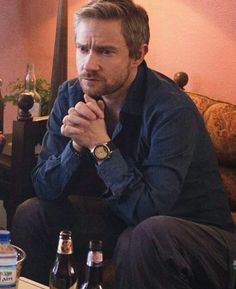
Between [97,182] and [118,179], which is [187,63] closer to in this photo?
[97,182]

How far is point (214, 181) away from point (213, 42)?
88 centimetres

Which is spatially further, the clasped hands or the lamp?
the lamp

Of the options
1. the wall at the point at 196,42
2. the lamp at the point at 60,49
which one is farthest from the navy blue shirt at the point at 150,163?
the wall at the point at 196,42

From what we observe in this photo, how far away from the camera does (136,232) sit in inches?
53.4

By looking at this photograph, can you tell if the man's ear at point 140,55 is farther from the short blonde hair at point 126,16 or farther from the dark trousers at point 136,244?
the dark trousers at point 136,244

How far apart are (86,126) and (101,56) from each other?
0.20m

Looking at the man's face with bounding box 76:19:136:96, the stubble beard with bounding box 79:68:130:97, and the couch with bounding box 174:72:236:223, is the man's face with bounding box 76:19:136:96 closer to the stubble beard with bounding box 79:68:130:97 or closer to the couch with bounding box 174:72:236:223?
the stubble beard with bounding box 79:68:130:97

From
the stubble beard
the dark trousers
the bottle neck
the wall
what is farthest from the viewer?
the bottle neck

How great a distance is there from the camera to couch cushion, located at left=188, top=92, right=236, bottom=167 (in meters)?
1.89

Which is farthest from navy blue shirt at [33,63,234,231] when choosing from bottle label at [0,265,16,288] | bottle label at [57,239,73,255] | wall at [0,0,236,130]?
wall at [0,0,236,130]

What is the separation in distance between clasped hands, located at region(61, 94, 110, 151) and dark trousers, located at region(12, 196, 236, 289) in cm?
24

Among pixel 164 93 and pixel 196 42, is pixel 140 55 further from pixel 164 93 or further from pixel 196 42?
pixel 196 42

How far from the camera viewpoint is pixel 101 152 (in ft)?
4.83

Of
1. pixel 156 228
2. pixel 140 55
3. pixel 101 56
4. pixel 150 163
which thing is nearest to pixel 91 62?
pixel 101 56
